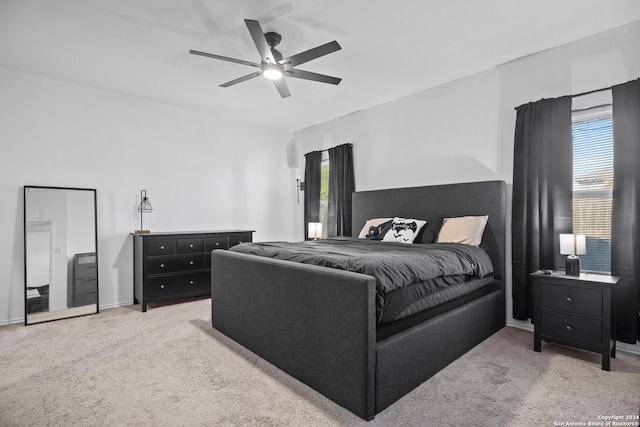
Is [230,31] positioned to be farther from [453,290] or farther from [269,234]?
[269,234]

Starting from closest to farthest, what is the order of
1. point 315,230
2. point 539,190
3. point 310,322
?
point 310,322
point 539,190
point 315,230

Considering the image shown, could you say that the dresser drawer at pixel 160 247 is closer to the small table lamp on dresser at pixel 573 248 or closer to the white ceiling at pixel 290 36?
the white ceiling at pixel 290 36

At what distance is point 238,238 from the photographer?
464 centimetres

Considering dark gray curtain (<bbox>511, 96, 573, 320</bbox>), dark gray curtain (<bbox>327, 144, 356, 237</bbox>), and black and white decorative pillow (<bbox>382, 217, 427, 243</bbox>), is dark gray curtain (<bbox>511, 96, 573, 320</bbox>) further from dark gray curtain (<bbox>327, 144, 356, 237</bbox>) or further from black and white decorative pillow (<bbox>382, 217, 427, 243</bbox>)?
dark gray curtain (<bbox>327, 144, 356, 237</bbox>)

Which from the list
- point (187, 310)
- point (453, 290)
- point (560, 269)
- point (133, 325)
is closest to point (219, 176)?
point (187, 310)

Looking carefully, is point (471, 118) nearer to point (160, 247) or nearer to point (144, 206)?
point (160, 247)

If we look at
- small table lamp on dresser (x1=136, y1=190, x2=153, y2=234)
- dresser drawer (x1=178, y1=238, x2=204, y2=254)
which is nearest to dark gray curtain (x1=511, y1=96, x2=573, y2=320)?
dresser drawer (x1=178, y1=238, x2=204, y2=254)

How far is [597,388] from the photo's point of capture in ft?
6.76

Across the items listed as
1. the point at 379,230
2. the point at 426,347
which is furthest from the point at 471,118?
the point at 426,347

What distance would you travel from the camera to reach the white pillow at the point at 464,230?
10.6 ft

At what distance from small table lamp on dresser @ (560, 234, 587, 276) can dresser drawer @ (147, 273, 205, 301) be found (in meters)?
3.94

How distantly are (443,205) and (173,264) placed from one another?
3341mm

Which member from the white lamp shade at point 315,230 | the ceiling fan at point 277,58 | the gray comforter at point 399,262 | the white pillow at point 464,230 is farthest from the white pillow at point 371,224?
the ceiling fan at point 277,58

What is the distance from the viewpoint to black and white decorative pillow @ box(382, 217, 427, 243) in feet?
11.6
